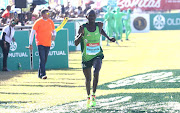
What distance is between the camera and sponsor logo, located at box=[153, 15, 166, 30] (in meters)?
45.4

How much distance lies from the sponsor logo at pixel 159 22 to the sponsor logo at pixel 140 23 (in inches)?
128

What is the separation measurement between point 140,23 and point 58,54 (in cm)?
2623

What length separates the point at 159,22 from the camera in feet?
150

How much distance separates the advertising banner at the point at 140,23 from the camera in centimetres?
4228

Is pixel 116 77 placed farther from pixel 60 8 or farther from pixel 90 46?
pixel 60 8

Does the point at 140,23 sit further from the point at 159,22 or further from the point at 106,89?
the point at 106,89

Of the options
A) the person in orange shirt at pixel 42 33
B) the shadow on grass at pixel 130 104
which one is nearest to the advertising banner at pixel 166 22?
the person in orange shirt at pixel 42 33

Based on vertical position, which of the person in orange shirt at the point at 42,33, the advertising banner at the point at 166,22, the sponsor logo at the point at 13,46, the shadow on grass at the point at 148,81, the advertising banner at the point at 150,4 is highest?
the person in orange shirt at the point at 42,33

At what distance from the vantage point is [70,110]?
27.9 ft

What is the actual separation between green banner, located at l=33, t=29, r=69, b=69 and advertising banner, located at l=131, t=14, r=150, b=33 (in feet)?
84.8

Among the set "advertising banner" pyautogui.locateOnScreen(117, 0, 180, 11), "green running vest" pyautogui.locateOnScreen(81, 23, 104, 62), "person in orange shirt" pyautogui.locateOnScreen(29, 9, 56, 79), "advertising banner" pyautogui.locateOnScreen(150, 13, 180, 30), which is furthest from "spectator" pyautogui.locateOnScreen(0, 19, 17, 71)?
"advertising banner" pyautogui.locateOnScreen(117, 0, 180, 11)

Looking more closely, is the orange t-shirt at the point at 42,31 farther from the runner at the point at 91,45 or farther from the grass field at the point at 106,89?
the runner at the point at 91,45

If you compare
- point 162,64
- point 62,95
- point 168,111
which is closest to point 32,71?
point 162,64

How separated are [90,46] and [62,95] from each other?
88.1 inches
